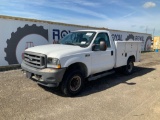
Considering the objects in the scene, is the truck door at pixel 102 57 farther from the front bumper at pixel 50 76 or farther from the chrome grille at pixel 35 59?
the chrome grille at pixel 35 59

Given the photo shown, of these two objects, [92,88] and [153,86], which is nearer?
[92,88]

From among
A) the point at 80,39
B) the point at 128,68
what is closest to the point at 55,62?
the point at 80,39

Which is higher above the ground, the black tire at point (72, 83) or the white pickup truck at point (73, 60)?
the white pickup truck at point (73, 60)

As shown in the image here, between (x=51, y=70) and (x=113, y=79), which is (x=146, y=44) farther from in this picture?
(x=51, y=70)

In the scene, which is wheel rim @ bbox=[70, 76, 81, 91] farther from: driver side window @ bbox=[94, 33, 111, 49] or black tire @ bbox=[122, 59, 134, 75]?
black tire @ bbox=[122, 59, 134, 75]

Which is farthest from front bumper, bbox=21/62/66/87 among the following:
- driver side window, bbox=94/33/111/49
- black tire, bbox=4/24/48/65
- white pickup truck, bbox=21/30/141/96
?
black tire, bbox=4/24/48/65

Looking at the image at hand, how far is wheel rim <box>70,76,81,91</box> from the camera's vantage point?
5.54 meters

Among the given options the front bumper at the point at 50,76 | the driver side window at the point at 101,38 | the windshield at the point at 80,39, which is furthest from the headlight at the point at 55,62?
the driver side window at the point at 101,38

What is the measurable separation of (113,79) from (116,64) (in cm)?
84

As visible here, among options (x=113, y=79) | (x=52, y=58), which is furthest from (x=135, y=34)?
(x=52, y=58)

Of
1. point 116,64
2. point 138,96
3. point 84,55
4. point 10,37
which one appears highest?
point 10,37

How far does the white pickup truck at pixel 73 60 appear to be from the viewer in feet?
16.5

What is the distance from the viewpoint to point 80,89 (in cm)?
573

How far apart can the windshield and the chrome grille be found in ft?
5.10
